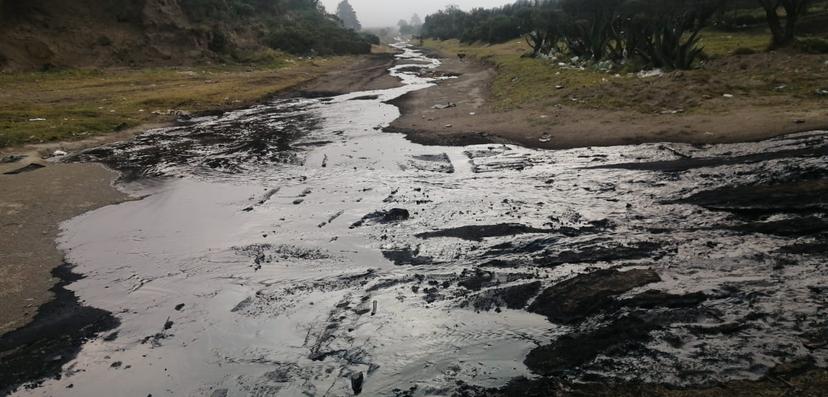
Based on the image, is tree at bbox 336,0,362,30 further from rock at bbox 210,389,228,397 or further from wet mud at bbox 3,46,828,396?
rock at bbox 210,389,228,397

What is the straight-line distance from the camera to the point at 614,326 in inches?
182

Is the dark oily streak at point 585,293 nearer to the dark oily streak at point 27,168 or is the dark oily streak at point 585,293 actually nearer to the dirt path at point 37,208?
the dirt path at point 37,208

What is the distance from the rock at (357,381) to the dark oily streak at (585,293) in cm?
193

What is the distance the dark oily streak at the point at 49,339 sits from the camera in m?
4.86

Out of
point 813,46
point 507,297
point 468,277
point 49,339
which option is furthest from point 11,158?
point 813,46

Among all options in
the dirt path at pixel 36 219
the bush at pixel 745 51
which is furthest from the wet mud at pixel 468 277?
the bush at pixel 745 51

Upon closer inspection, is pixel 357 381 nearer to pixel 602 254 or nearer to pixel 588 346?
pixel 588 346

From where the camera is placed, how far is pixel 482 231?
7344 mm

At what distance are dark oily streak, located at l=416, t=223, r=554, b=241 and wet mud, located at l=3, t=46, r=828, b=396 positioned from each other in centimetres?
6

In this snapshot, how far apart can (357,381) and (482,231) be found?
11.4 ft

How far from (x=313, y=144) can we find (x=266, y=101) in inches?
438

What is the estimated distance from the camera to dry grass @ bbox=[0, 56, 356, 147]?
15953mm

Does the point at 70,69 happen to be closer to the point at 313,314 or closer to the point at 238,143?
the point at 238,143

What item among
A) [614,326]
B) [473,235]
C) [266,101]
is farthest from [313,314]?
[266,101]
